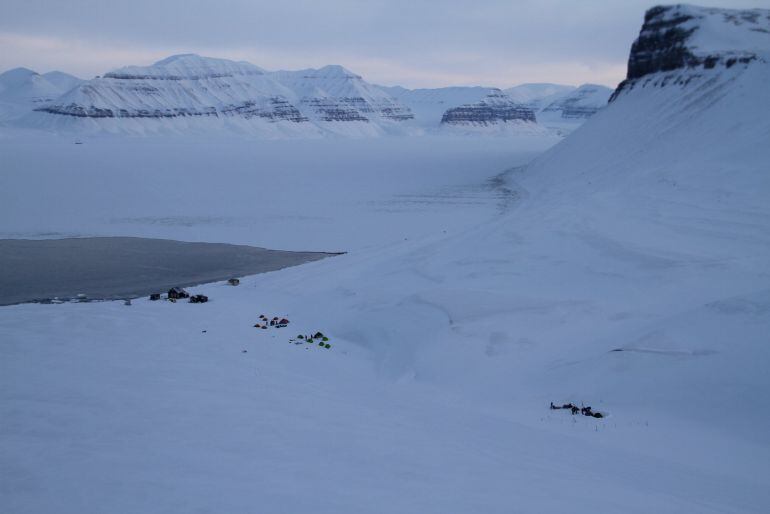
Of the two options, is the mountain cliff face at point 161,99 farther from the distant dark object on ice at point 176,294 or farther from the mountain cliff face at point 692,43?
the distant dark object on ice at point 176,294

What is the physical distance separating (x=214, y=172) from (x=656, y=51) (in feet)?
122

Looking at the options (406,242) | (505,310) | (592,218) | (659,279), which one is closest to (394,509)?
(505,310)

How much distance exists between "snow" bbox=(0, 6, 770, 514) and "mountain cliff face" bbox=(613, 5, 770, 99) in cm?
1618

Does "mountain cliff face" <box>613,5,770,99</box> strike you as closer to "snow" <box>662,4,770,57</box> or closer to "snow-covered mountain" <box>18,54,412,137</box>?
"snow" <box>662,4,770,57</box>

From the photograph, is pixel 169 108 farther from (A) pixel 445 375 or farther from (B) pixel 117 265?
(A) pixel 445 375

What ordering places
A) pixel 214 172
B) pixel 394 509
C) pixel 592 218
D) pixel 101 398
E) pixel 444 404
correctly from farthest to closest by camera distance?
pixel 214 172, pixel 592 218, pixel 444 404, pixel 101 398, pixel 394 509

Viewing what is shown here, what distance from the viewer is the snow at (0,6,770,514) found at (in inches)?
210

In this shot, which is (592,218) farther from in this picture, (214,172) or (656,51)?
(214,172)

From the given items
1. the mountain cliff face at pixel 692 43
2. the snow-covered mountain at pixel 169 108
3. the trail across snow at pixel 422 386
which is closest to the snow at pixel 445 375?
the trail across snow at pixel 422 386

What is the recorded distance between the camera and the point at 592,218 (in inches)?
757

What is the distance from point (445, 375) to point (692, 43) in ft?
139

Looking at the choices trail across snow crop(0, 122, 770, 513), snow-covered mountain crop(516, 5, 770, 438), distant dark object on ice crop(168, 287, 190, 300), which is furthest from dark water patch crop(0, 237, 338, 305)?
snow-covered mountain crop(516, 5, 770, 438)

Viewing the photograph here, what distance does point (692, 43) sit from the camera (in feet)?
141

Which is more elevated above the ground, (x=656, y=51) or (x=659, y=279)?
(x=656, y=51)
